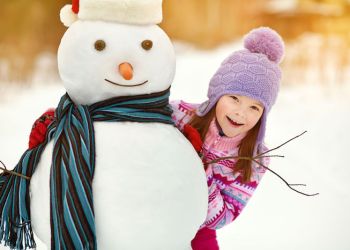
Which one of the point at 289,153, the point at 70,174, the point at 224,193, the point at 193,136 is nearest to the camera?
the point at 70,174

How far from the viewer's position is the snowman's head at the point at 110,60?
0.71 metres

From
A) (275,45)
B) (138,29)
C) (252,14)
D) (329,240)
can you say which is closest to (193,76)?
(252,14)

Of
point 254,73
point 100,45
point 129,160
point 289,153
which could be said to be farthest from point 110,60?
point 289,153

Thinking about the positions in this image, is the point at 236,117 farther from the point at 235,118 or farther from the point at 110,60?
the point at 110,60

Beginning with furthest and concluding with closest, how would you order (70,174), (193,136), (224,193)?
(224,193) < (193,136) < (70,174)

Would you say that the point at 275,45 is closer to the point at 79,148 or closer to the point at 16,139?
the point at 79,148

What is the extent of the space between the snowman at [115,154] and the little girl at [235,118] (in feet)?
0.30

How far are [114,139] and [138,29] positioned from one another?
0.49ft

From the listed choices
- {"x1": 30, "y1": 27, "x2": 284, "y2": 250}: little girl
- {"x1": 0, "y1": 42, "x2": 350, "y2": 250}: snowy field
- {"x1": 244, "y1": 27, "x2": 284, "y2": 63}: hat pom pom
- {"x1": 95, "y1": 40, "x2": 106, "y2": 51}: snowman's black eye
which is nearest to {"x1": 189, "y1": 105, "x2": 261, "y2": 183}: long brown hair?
{"x1": 30, "y1": 27, "x2": 284, "y2": 250}: little girl

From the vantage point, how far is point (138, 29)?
0.72 metres

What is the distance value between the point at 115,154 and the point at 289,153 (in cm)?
106

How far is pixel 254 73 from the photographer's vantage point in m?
0.83

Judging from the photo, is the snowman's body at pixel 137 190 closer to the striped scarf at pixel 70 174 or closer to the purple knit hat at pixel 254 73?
the striped scarf at pixel 70 174

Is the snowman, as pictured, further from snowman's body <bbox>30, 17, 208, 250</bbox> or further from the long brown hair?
the long brown hair
